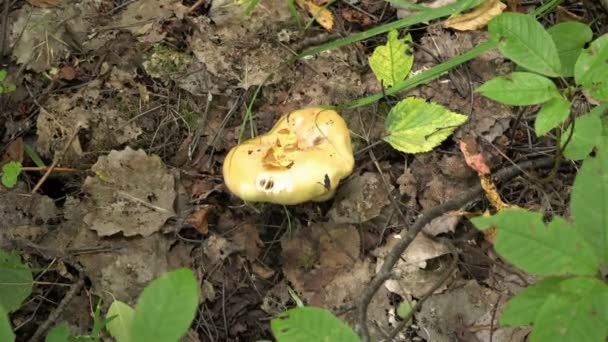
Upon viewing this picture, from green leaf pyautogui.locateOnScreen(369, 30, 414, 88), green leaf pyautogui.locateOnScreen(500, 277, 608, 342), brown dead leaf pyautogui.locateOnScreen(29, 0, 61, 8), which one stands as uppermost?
green leaf pyautogui.locateOnScreen(500, 277, 608, 342)

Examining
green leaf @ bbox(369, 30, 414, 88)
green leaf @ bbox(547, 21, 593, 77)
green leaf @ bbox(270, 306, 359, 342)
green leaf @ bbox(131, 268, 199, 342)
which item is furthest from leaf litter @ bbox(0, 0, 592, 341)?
green leaf @ bbox(131, 268, 199, 342)

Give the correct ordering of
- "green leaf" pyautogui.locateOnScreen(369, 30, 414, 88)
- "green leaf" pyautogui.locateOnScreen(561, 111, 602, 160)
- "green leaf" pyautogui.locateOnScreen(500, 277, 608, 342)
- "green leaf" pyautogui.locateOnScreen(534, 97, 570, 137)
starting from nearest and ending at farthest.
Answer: "green leaf" pyautogui.locateOnScreen(500, 277, 608, 342) < "green leaf" pyautogui.locateOnScreen(534, 97, 570, 137) < "green leaf" pyautogui.locateOnScreen(561, 111, 602, 160) < "green leaf" pyautogui.locateOnScreen(369, 30, 414, 88)

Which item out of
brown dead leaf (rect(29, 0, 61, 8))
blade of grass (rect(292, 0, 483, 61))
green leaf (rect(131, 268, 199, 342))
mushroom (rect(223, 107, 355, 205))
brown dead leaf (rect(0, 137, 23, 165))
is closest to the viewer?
green leaf (rect(131, 268, 199, 342))

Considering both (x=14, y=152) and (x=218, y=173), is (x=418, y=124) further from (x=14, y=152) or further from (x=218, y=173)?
(x=14, y=152)

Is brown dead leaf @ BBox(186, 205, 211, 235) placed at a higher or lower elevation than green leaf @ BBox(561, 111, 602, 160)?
lower

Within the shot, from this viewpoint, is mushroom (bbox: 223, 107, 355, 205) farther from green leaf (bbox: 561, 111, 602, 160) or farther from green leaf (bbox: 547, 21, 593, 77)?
green leaf (bbox: 547, 21, 593, 77)

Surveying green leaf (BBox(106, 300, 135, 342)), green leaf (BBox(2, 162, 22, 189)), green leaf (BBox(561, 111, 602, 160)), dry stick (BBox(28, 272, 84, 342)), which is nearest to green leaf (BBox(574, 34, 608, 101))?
green leaf (BBox(561, 111, 602, 160))

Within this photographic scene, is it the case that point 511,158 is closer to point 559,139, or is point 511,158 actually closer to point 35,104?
point 559,139

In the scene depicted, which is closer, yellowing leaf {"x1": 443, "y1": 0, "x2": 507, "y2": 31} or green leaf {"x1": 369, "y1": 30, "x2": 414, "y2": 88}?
green leaf {"x1": 369, "y1": 30, "x2": 414, "y2": 88}
